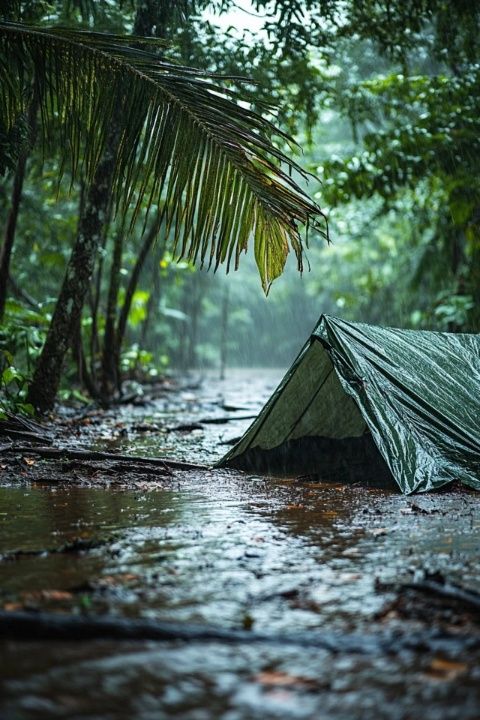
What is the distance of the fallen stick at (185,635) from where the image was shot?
2.12 m

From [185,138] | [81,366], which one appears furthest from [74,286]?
A: [185,138]

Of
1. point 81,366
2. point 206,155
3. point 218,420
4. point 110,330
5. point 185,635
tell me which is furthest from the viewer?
point 110,330

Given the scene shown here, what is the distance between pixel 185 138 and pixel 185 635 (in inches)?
120

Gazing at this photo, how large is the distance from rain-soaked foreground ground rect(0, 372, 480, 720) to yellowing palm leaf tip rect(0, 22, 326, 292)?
4.77 ft

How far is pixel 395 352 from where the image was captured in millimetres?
5641

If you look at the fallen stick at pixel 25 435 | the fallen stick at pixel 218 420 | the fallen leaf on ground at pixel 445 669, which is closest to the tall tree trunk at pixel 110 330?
the fallen stick at pixel 218 420

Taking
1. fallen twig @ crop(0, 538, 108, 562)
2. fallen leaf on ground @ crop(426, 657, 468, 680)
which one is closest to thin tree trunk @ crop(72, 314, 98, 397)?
fallen twig @ crop(0, 538, 108, 562)

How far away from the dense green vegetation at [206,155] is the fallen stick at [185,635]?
2.42m

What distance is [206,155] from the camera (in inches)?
174

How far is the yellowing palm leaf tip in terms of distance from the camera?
435 cm

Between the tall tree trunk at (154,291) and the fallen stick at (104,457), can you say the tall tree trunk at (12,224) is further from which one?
the tall tree trunk at (154,291)

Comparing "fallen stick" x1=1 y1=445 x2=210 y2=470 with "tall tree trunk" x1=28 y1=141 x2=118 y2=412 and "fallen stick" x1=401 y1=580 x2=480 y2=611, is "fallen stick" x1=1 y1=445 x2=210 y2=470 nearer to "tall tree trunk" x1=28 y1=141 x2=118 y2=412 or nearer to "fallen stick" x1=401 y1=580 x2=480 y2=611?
"tall tree trunk" x1=28 y1=141 x2=118 y2=412

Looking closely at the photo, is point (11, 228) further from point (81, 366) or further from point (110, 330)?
point (110, 330)

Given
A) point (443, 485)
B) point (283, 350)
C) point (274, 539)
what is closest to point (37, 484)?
point (274, 539)
